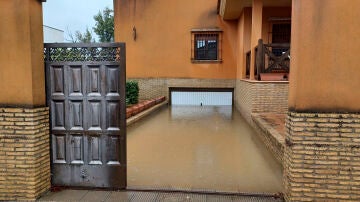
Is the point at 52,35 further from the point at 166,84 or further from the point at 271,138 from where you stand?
the point at 271,138

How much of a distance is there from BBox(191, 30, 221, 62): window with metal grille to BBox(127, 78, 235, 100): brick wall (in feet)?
3.45

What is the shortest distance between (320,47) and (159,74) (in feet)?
41.2

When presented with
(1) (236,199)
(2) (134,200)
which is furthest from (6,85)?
(1) (236,199)

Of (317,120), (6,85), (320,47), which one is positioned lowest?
(317,120)

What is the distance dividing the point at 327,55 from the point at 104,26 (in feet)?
114

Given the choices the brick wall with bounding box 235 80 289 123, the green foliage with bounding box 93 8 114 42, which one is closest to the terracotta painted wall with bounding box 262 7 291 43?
the brick wall with bounding box 235 80 289 123

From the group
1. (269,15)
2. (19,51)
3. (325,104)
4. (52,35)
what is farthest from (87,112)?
(52,35)

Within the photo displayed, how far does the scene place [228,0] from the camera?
1123 cm

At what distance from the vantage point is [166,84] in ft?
51.6

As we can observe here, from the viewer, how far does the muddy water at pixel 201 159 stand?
4715 millimetres

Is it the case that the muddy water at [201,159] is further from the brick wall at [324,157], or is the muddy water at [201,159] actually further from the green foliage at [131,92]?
the green foliage at [131,92]

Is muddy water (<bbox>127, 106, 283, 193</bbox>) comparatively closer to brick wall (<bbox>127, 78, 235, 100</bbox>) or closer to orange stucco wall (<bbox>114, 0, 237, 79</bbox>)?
brick wall (<bbox>127, 78, 235, 100</bbox>)

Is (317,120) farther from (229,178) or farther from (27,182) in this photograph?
(27,182)

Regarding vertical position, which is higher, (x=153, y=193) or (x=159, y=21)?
(x=159, y=21)
